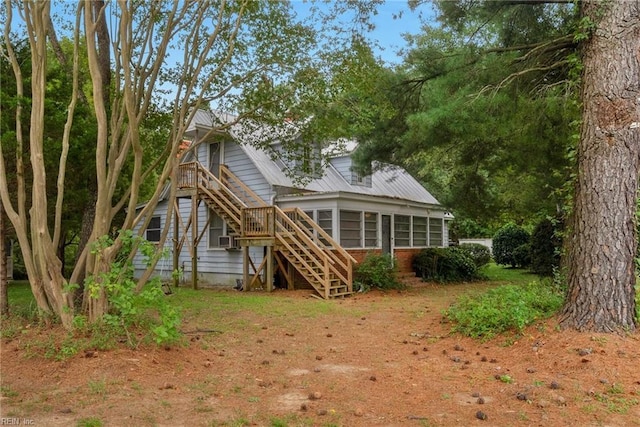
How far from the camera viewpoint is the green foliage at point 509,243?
2183 cm

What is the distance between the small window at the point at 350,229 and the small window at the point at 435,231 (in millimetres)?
4794

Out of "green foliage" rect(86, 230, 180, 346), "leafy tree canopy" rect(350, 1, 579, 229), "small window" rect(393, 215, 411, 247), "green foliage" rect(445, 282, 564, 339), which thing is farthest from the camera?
"small window" rect(393, 215, 411, 247)

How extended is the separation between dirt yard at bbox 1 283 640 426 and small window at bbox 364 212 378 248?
8445 mm

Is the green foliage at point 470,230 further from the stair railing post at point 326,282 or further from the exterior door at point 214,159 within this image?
the stair railing post at point 326,282

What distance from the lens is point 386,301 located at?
11180 mm

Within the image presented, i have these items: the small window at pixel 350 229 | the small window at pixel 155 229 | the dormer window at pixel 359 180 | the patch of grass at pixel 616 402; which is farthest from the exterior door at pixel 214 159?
the patch of grass at pixel 616 402

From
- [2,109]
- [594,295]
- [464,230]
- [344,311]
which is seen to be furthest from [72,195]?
[464,230]

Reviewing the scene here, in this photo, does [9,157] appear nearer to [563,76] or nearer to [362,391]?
[362,391]

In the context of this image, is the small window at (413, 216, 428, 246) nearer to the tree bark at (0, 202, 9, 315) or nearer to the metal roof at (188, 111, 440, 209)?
the metal roof at (188, 111, 440, 209)

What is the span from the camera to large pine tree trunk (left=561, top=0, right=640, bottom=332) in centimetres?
527

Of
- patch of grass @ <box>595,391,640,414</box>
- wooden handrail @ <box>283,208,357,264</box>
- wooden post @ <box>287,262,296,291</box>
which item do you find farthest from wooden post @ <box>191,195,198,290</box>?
patch of grass @ <box>595,391,640,414</box>

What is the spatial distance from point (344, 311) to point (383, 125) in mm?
4298

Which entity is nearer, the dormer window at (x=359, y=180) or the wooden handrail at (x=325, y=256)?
the wooden handrail at (x=325, y=256)

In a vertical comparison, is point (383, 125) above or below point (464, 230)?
above
